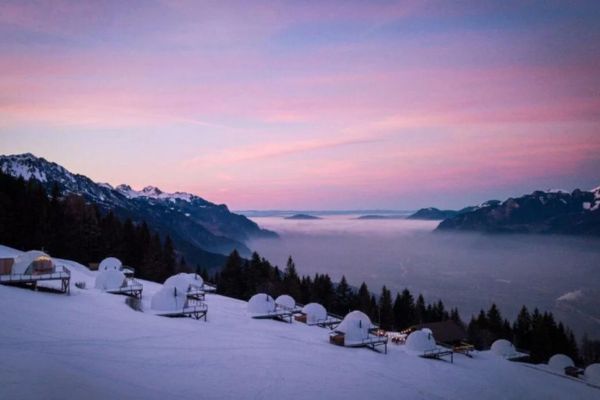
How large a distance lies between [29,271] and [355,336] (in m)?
26.4

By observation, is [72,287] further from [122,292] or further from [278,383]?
[278,383]

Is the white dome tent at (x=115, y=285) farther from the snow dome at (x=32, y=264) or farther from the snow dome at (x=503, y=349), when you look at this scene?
the snow dome at (x=503, y=349)

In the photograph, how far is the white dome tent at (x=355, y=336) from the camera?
118ft

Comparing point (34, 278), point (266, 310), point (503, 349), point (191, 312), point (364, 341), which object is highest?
point (34, 278)

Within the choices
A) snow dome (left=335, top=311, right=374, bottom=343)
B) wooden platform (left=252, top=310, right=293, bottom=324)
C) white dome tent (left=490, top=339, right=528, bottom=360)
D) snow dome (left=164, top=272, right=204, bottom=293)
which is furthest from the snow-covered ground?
white dome tent (left=490, top=339, right=528, bottom=360)

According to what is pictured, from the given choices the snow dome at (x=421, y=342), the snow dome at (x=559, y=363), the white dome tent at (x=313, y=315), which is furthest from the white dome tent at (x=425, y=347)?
the snow dome at (x=559, y=363)

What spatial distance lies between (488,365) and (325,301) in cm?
3113

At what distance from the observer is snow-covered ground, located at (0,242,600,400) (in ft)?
58.9

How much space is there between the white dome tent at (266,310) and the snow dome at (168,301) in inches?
321

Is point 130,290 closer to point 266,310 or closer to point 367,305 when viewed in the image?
point 266,310

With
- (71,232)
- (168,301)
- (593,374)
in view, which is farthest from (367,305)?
(71,232)

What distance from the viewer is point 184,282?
145 feet

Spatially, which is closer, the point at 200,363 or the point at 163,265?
the point at 200,363

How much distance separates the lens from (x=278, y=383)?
72.1 feet
